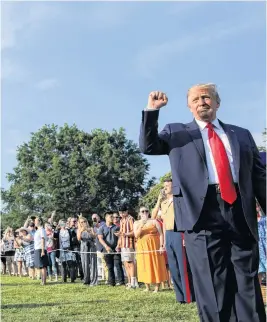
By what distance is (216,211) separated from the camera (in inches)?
146

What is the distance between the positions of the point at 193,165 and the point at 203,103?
1.55ft

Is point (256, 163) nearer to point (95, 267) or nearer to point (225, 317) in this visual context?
point (225, 317)

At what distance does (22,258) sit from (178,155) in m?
18.9

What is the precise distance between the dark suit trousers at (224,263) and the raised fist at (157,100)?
68 cm

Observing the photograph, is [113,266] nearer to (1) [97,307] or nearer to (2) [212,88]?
(1) [97,307]

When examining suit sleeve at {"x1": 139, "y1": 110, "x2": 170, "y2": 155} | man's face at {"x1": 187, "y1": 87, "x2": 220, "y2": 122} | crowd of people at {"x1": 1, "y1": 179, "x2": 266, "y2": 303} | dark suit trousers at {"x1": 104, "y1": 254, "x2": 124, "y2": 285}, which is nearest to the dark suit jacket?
suit sleeve at {"x1": 139, "y1": 110, "x2": 170, "y2": 155}

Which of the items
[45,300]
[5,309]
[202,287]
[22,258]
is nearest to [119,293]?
[45,300]

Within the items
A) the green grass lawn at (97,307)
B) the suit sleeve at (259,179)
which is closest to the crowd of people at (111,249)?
the green grass lawn at (97,307)

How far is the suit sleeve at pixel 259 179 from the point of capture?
392 cm

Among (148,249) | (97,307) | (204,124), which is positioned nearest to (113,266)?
(148,249)

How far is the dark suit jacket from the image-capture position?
3734 mm

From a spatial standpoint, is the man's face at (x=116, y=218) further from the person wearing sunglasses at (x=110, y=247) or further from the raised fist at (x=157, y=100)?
the raised fist at (x=157, y=100)

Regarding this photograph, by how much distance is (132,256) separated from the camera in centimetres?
1346

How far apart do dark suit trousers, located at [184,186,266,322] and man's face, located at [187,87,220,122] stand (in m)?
0.57
